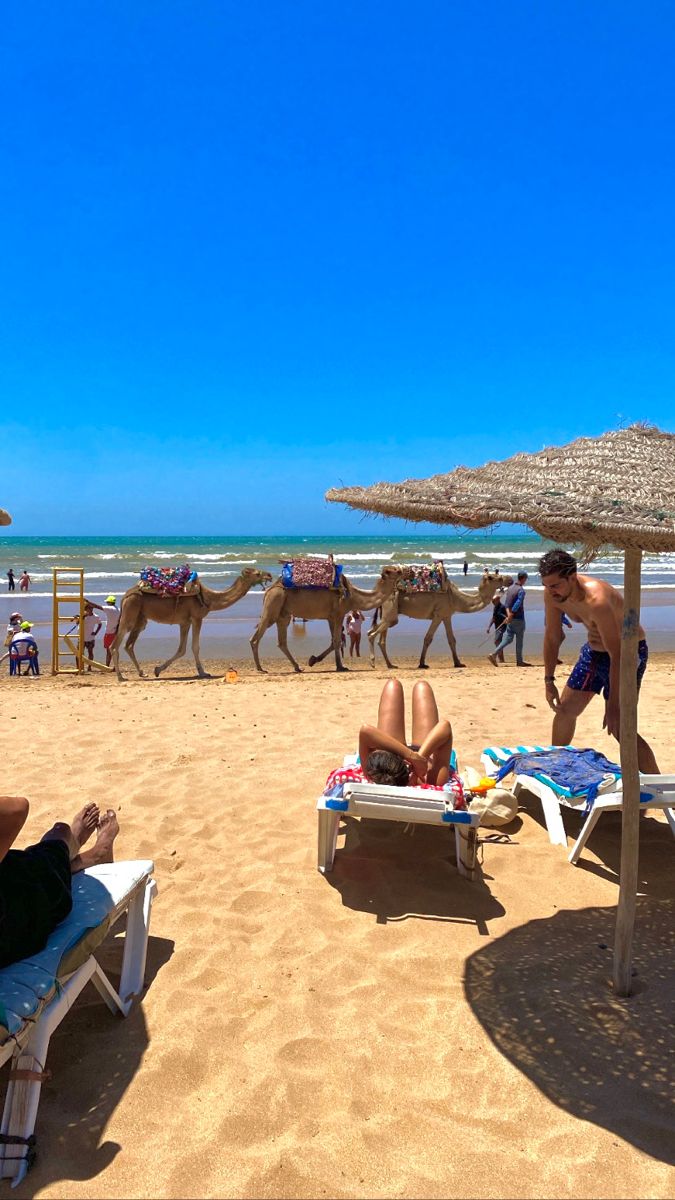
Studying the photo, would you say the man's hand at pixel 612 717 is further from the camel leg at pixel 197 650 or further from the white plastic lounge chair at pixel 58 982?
the camel leg at pixel 197 650

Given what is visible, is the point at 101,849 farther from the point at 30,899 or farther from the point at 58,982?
the point at 58,982

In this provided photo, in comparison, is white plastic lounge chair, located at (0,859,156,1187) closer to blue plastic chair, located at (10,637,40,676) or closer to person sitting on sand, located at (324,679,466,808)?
person sitting on sand, located at (324,679,466,808)

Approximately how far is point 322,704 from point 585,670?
13.6 feet

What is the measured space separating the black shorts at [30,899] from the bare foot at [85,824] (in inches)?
17.7

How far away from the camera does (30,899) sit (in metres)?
2.68

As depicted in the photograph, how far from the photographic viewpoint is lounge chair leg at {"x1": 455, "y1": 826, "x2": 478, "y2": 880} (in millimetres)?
4152

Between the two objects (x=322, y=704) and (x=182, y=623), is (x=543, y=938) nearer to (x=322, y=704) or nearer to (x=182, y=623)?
(x=322, y=704)

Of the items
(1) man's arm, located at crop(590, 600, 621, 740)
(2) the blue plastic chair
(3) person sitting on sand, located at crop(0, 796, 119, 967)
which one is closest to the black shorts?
(3) person sitting on sand, located at crop(0, 796, 119, 967)

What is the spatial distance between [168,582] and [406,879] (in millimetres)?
9198

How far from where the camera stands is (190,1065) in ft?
8.96

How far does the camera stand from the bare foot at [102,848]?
340 cm

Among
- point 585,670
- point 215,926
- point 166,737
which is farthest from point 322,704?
point 215,926

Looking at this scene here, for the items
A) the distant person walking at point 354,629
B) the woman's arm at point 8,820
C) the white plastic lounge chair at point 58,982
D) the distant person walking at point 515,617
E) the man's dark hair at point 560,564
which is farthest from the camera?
the distant person walking at point 354,629

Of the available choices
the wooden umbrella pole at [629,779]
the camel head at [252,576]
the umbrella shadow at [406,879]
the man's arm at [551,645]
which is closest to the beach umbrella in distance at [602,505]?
the wooden umbrella pole at [629,779]
